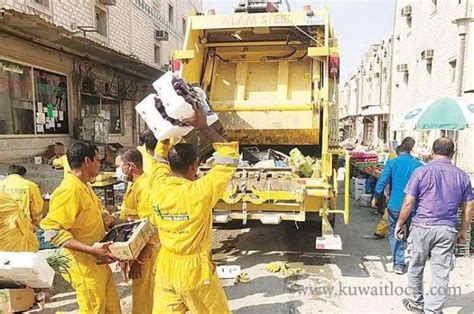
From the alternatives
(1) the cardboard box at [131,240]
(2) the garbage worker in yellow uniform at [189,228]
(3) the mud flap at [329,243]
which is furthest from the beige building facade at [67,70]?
(2) the garbage worker in yellow uniform at [189,228]

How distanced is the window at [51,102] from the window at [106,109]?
96 centimetres

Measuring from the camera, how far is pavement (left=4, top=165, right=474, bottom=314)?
3.73 meters

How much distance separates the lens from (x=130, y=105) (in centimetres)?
1413

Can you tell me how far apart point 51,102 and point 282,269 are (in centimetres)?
682

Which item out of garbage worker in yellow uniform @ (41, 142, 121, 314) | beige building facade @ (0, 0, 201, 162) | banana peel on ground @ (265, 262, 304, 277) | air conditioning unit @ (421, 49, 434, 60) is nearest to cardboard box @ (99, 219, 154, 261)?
garbage worker in yellow uniform @ (41, 142, 121, 314)

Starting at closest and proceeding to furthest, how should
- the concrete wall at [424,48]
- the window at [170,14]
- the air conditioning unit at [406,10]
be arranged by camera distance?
the concrete wall at [424,48] → the air conditioning unit at [406,10] → the window at [170,14]

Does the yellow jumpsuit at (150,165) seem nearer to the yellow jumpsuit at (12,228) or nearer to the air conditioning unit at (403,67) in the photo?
the yellow jumpsuit at (12,228)

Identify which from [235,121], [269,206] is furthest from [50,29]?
[269,206]

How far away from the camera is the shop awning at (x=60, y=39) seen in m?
6.41

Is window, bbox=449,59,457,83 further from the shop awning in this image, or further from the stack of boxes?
the shop awning

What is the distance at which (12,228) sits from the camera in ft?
10.7

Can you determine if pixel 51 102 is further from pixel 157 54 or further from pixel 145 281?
pixel 157 54

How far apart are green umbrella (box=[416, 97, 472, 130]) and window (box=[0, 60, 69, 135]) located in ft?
23.1

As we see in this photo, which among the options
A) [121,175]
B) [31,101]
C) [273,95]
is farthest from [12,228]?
[31,101]
